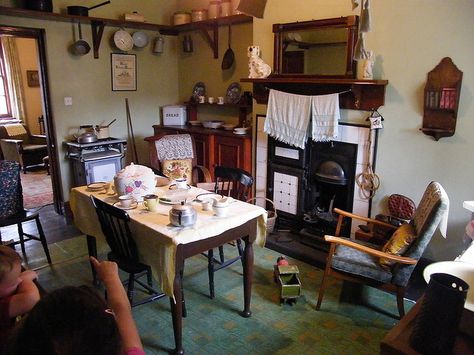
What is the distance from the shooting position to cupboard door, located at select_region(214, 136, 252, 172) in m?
4.10

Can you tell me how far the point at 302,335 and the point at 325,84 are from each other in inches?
80.0

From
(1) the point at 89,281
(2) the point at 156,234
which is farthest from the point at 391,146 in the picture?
(1) the point at 89,281

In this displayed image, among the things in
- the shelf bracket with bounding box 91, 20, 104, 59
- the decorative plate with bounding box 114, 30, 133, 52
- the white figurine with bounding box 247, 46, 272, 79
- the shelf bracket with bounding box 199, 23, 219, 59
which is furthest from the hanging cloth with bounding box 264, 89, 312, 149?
the shelf bracket with bounding box 91, 20, 104, 59

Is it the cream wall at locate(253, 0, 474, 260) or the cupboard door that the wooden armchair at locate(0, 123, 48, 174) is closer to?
the cupboard door

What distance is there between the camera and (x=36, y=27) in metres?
4.04

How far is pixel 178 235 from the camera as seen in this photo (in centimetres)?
201

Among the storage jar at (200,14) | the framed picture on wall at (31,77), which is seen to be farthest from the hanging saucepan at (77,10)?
the framed picture on wall at (31,77)

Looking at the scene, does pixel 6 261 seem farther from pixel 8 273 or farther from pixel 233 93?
pixel 233 93

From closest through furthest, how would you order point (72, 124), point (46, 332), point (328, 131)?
point (46, 332), point (328, 131), point (72, 124)

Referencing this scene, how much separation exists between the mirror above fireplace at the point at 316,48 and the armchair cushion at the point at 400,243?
135 cm

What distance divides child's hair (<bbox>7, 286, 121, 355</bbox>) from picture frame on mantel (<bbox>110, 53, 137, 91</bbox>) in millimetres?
4355

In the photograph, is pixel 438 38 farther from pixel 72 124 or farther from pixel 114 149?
pixel 72 124

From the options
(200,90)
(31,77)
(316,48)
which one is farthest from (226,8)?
(31,77)

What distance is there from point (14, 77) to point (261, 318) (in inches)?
268
